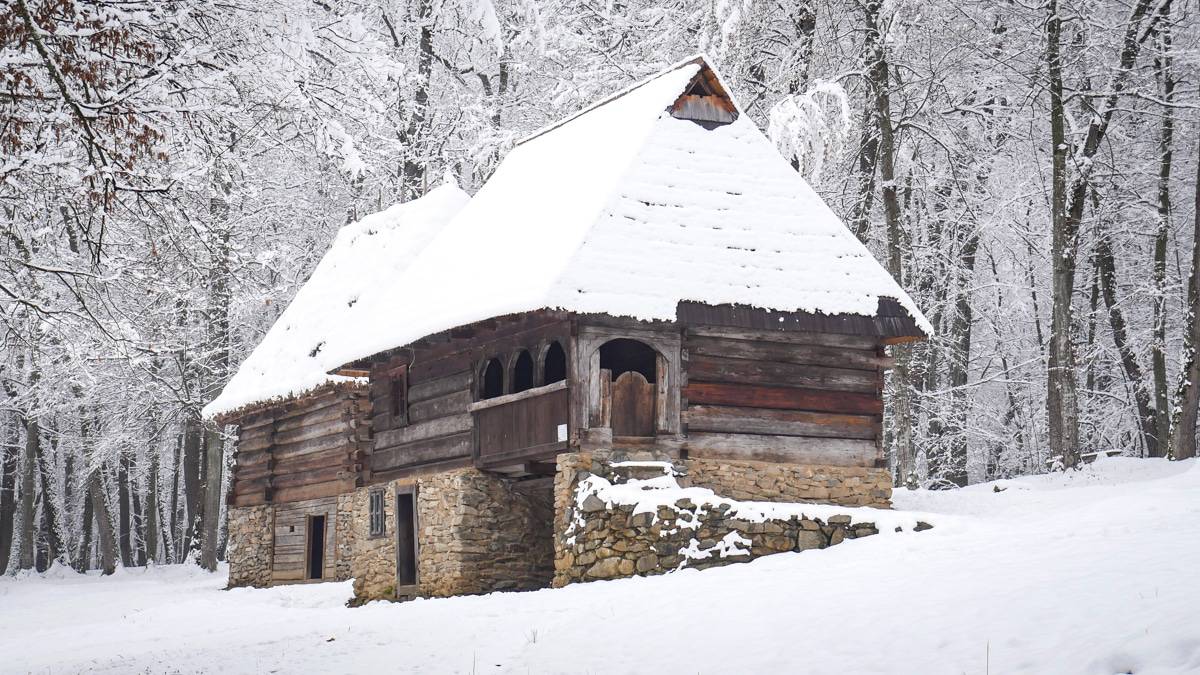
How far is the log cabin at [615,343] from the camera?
A: 54.4 ft

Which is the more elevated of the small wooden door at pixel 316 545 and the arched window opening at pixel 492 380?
the arched window opening at pixel 492 380

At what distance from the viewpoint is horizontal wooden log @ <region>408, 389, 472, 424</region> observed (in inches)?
751

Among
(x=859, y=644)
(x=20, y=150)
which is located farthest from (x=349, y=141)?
(x=859, y=644)

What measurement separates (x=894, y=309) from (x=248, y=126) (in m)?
9.48

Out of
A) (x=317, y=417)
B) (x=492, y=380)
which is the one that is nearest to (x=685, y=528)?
(x=492, y=380)

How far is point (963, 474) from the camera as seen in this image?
33.8 m

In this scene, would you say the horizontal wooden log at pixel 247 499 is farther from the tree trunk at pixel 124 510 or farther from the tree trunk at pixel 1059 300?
the tree trunk at pixel 1059 300

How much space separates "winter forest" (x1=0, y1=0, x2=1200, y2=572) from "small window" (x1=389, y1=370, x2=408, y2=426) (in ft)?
13.7

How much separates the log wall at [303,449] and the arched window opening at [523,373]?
372 cm

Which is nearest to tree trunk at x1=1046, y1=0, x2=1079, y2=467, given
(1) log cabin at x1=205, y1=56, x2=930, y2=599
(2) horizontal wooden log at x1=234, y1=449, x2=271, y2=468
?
(1) log cabin at x1=205, y1=56, x2=930, y2=599

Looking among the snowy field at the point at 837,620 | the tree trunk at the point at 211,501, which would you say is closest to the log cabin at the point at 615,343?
the snowy field at the point at 837,620

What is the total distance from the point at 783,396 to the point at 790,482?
1.24 m

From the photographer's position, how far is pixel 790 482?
17.3m

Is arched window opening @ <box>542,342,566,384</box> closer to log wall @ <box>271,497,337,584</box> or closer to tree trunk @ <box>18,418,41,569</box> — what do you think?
log wall @ <box>271,497,337,584</box>
